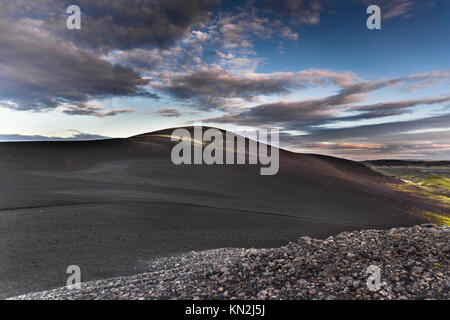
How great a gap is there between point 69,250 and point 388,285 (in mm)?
16251

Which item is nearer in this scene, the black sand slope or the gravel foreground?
the gravel foreground

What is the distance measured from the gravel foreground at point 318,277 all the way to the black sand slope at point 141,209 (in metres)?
5.23

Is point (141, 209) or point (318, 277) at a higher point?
point (318, 277)

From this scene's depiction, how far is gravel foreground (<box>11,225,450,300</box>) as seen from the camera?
664 cm

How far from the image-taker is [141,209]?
2589 centimetres

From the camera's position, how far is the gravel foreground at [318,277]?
6.64 m

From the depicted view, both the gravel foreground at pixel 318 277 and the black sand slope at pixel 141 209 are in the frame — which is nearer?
the gravel foreground at pixel 318 277

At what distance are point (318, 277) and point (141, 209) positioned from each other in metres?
21.7

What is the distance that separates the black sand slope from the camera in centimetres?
1443

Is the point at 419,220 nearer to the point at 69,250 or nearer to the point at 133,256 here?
the point at 133,256

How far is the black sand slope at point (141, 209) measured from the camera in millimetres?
Result: 14430

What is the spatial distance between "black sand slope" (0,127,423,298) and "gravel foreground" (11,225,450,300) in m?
5.23

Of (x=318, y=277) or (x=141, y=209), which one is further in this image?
(x=141, y=209)
